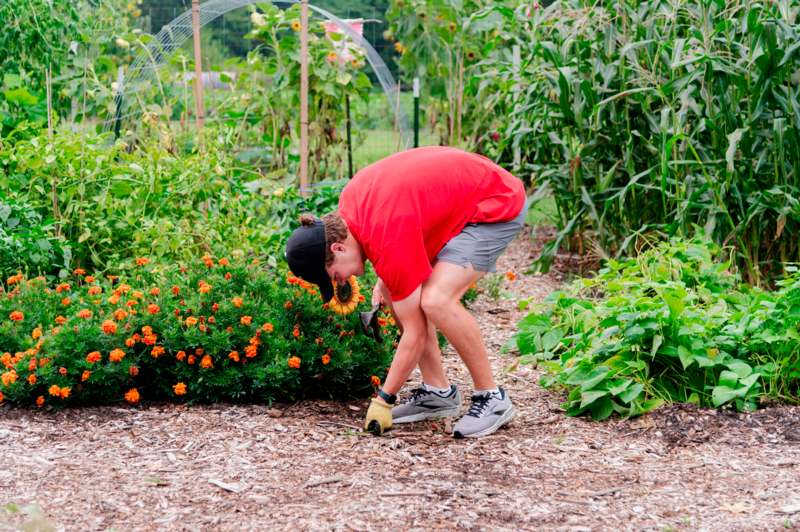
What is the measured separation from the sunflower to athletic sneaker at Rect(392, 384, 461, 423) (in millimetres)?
433

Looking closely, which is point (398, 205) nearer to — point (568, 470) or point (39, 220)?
point (568, 470)

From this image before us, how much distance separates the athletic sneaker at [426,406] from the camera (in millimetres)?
3660

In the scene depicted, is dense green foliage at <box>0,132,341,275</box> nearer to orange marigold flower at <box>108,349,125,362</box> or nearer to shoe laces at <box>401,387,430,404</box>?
orange marigold flower at <box>108,349,125,362</box>

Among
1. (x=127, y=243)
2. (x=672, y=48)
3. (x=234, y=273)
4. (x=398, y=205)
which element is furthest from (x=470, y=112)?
(x=398, y=205)

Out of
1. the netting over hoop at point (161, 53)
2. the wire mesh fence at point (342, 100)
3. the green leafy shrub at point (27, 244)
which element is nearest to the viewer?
the green leafy shrub at point (27, 244)

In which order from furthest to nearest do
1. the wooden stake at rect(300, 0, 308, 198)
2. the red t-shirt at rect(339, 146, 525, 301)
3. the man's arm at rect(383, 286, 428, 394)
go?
1. the wooden stake at rect(300, 0, 308, 198)
2. the man's arm at rect(383, 286, 428, 394)
3. the red t-shirt at rect(339, 146, 525, 301)

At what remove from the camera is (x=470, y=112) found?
360 inches

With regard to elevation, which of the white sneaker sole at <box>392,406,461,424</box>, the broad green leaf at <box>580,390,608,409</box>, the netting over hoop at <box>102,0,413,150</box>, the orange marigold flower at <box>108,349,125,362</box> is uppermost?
the netting over hoop at <box>102,0,413,150</box>

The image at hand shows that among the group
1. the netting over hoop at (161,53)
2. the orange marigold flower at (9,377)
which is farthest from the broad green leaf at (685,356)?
the netting over hoop at (161,53)

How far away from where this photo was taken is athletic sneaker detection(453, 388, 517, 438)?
350 centimetres

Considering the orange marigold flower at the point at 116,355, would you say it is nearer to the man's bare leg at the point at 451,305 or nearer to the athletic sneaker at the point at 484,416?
the man's bare leg at the point at 451,305

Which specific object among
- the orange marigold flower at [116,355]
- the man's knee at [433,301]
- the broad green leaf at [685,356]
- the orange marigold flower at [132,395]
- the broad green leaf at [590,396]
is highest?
the man's knee at [433,301]

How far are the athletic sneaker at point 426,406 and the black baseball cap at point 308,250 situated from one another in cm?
72

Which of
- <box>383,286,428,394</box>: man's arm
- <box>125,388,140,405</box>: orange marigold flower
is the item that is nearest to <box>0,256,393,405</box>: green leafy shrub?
<box>125,388,140,405</box>: orange marigold flower
